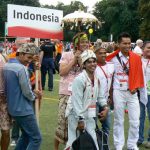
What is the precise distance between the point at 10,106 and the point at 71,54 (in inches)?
54.6

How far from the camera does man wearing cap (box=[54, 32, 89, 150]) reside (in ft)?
22.2

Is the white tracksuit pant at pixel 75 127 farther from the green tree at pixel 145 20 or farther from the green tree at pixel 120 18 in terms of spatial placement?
the green tree at pixel 120 18

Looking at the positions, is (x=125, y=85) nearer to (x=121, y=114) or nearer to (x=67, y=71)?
(x=121, y=114)

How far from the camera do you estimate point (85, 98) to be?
609 centimetres

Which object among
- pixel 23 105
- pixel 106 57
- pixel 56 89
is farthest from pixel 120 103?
pixel 56 89

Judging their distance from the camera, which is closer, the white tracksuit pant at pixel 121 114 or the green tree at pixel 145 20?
the white tracksuit pant at pixel 121 114

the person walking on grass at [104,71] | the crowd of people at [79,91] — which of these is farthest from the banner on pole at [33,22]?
the person walking on grass at [104,71]

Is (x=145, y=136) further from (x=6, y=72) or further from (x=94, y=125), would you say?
(x=6, y=72)

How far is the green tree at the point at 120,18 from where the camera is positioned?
240 ft

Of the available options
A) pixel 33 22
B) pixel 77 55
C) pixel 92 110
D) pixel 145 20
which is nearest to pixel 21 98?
pixel 92 110

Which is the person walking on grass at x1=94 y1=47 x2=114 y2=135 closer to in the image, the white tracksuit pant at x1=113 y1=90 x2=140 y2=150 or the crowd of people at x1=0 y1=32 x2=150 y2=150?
the crowd of people at x1=0 y1=32 x2=150 y2=150

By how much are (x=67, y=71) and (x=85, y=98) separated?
883 millimetres

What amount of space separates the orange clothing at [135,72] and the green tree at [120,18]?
6390 centimetres

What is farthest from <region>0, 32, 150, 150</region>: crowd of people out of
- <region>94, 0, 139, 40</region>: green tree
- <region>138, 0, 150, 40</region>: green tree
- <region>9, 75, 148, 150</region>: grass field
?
<region>94, 0, 139, 40</region>: green tree
